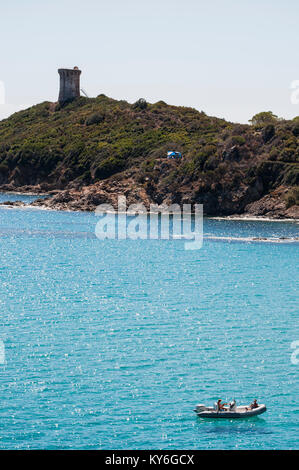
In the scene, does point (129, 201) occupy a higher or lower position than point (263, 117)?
lower

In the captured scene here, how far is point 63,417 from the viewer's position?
3089 cm

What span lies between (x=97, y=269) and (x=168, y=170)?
7716 centimetres

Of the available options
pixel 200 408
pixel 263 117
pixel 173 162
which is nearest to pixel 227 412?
pixel 200 408

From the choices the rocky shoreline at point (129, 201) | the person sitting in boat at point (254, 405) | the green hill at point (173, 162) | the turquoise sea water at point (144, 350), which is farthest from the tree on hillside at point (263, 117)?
the person sitting in boat at point (254, 405)

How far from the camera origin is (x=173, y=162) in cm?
14962

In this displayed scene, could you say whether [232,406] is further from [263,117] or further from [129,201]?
[263,117]

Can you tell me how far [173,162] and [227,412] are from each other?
12079cm

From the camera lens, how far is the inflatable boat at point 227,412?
3083cm

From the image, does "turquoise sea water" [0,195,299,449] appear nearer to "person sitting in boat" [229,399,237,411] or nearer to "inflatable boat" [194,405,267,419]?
"inflatable boat" [194,405,267,419]

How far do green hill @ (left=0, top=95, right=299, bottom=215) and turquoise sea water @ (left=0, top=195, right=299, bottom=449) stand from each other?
54.1 meters

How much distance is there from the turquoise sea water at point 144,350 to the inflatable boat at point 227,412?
345mm
